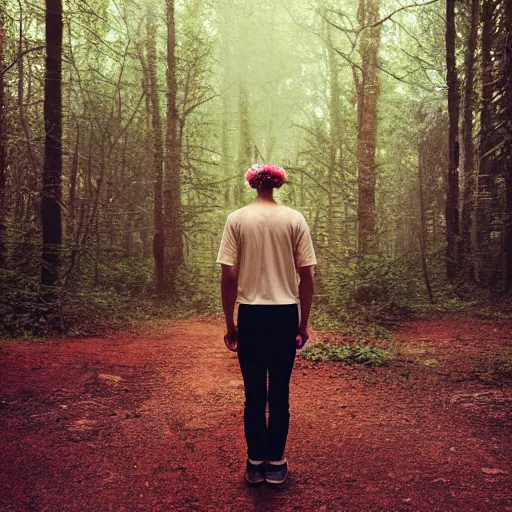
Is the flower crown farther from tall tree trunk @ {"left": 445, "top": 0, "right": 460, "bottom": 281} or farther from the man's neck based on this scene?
tall tree trunk @ {"left": 445, "top": 0, "right": 460, "bottom": 281}

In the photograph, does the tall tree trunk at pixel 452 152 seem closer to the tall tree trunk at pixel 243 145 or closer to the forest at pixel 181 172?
the forest at pixel 181 172

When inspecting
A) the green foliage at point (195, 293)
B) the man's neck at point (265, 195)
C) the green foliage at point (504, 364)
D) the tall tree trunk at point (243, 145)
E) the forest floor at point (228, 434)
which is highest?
the tall tree trunk at point (243, 145)

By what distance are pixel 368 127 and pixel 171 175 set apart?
20.9 feet

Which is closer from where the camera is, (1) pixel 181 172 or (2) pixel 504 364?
(2) pixel 504 364

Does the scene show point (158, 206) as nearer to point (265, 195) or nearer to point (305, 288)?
point (265, 195)

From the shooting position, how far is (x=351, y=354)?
8.37m

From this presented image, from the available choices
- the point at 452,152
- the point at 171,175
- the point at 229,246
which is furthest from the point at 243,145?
the point at 229,246

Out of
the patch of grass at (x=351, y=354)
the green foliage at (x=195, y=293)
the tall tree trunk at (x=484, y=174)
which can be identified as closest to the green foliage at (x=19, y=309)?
the green foliage at (x=195, y=293)

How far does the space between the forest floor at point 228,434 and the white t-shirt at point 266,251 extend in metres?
1.54

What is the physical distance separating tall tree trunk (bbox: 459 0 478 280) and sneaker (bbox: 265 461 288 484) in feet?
44.6

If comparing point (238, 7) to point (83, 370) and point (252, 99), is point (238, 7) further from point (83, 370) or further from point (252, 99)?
point (83, 370)

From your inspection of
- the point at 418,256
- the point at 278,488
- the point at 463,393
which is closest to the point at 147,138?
the point at 418,256

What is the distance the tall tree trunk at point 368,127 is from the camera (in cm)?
1424

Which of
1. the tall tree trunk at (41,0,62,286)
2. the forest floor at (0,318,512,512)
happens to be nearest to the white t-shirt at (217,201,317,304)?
the forest floor at (0,318,512,512)
